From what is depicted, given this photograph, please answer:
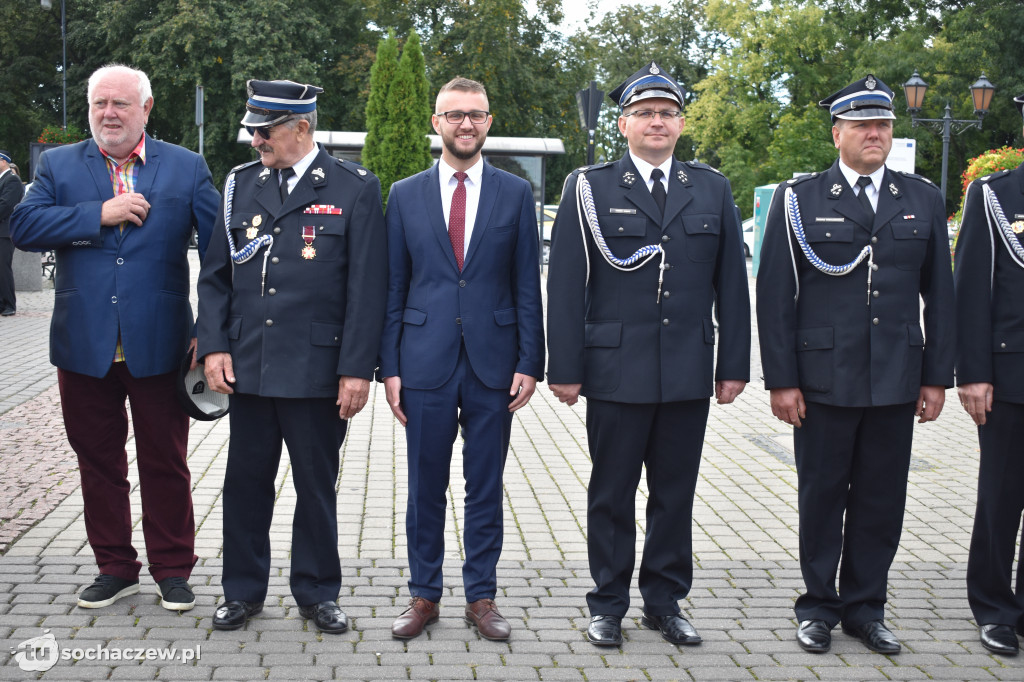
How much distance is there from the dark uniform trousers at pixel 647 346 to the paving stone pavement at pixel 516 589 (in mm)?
351

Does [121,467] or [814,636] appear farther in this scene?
[121,467]

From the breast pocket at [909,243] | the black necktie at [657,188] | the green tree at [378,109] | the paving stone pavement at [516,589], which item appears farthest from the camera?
the green tree at [378,109]

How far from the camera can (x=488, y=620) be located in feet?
14.9

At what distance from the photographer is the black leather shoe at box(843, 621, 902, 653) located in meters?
4.45

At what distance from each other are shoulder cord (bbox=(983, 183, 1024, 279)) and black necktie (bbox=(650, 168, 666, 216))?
4.31 ft

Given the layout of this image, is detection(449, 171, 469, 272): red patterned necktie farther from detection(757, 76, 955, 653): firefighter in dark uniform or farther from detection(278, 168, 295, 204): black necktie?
detection(757, 76, 955, 653): firefighter in dark uniform

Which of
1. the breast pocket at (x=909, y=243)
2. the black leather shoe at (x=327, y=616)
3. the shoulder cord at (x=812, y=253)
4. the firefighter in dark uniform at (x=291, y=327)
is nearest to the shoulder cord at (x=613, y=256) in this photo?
the shoulder cord at (x=812, y=253)

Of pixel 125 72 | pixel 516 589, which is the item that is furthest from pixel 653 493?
pixel 125 72

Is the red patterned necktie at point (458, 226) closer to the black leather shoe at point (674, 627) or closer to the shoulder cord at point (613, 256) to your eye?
the shoulder cord at point (613, 256)

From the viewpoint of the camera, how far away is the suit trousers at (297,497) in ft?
15.3

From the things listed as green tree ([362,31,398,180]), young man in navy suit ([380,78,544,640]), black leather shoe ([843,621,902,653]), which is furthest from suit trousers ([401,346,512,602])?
green tree ([362,31,398,180])

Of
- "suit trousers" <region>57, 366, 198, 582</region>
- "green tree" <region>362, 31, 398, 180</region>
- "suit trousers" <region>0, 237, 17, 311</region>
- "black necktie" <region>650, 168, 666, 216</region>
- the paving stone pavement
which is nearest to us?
the paving stone pavement

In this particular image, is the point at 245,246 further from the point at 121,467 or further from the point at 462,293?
the point at 121,467

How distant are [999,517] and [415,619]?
7.89 feet
